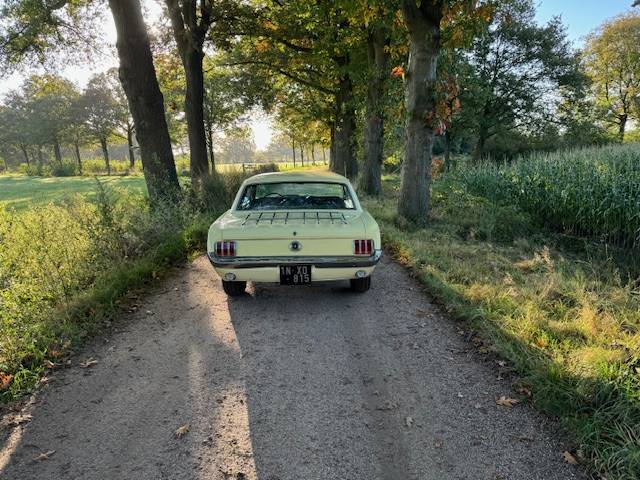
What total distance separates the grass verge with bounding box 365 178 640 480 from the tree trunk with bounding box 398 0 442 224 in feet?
3.14

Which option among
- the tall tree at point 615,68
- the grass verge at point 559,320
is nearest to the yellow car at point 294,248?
the grass verge at point 559,320

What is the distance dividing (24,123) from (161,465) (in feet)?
183

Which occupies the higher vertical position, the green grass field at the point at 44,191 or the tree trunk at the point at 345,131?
the tree trunk at the point at 345,131

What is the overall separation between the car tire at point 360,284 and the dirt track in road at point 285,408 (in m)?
0.52

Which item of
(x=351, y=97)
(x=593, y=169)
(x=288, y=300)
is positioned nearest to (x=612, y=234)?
(x=593, y=169)

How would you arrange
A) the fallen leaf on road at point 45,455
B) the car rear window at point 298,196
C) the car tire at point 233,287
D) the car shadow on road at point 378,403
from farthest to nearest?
1. the car rear window at point 298,196
2. the car tire at point 233,287
3. the fallen leaf on road at point 45,455
4. the car shadow on road at point 378,403

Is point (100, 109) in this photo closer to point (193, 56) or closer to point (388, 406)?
point (193, 56)

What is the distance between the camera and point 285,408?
9.62 feet

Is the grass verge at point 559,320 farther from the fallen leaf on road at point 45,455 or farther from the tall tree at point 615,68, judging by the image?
the tall tree at point 615,68

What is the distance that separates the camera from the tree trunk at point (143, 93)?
889 cm

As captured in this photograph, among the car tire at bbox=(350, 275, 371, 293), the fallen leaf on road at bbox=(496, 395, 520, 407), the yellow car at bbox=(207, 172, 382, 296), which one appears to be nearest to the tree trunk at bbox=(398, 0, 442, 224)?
the car tire at bbox=(350, 275, 371, 293)

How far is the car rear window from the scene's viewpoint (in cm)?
544

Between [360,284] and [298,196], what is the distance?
157 cm

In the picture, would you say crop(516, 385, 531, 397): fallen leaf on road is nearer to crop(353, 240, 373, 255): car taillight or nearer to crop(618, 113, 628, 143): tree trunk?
crop(353, 240, 373, 255): car taillight
